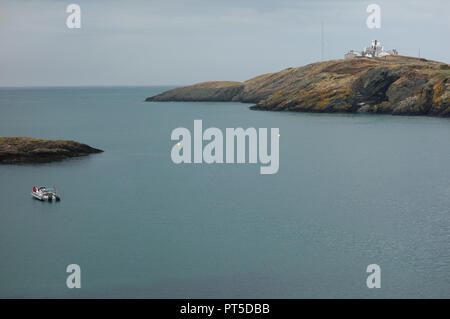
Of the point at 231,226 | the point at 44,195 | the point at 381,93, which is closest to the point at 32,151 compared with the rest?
the point at 44,195

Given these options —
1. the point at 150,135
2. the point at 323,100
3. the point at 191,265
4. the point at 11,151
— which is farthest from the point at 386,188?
the point at 323,100

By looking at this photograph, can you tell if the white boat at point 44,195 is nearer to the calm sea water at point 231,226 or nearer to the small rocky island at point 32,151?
the calm sea water at point 231,226

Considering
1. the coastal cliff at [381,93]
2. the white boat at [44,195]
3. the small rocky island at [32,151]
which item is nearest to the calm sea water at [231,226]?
the white boat at [44,195]

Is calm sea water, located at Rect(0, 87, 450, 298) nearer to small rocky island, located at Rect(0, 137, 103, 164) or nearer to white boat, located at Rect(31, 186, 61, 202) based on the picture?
white boat, located at Rect(31, 186, 61, 202)

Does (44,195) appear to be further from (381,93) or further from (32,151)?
(381,93)

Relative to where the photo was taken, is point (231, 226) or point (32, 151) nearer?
point (231, 226)
